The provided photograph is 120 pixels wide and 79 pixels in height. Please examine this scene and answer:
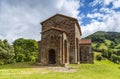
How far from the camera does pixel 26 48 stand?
7238cm

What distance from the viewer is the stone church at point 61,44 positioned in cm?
4084

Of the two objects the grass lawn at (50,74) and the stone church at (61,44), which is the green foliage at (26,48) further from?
the grass lawn at (50,74)

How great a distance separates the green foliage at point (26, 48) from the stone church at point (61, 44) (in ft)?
78.3

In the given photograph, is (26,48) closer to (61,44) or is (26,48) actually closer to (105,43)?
(61,44)

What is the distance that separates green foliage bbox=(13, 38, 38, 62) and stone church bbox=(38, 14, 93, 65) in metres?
23.9

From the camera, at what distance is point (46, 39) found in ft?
137

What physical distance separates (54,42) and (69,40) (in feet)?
18.6

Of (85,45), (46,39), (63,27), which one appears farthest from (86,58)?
(46,39)

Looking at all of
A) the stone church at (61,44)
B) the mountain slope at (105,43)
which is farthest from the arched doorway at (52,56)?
the mountain slope at (105,43)

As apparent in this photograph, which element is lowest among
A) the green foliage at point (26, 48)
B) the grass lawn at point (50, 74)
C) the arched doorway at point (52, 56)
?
the grass lawn at point (50, 74)

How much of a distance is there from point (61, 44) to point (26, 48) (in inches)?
1347

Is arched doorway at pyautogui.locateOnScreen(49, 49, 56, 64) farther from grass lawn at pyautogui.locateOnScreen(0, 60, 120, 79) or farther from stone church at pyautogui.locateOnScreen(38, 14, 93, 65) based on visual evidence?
grass lawn at pyautogui.locateOnScreen(0, 60, 120, 79)

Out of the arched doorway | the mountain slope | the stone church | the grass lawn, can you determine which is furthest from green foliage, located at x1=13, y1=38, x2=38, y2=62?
the mountain slope

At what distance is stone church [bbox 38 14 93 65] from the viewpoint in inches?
1608
